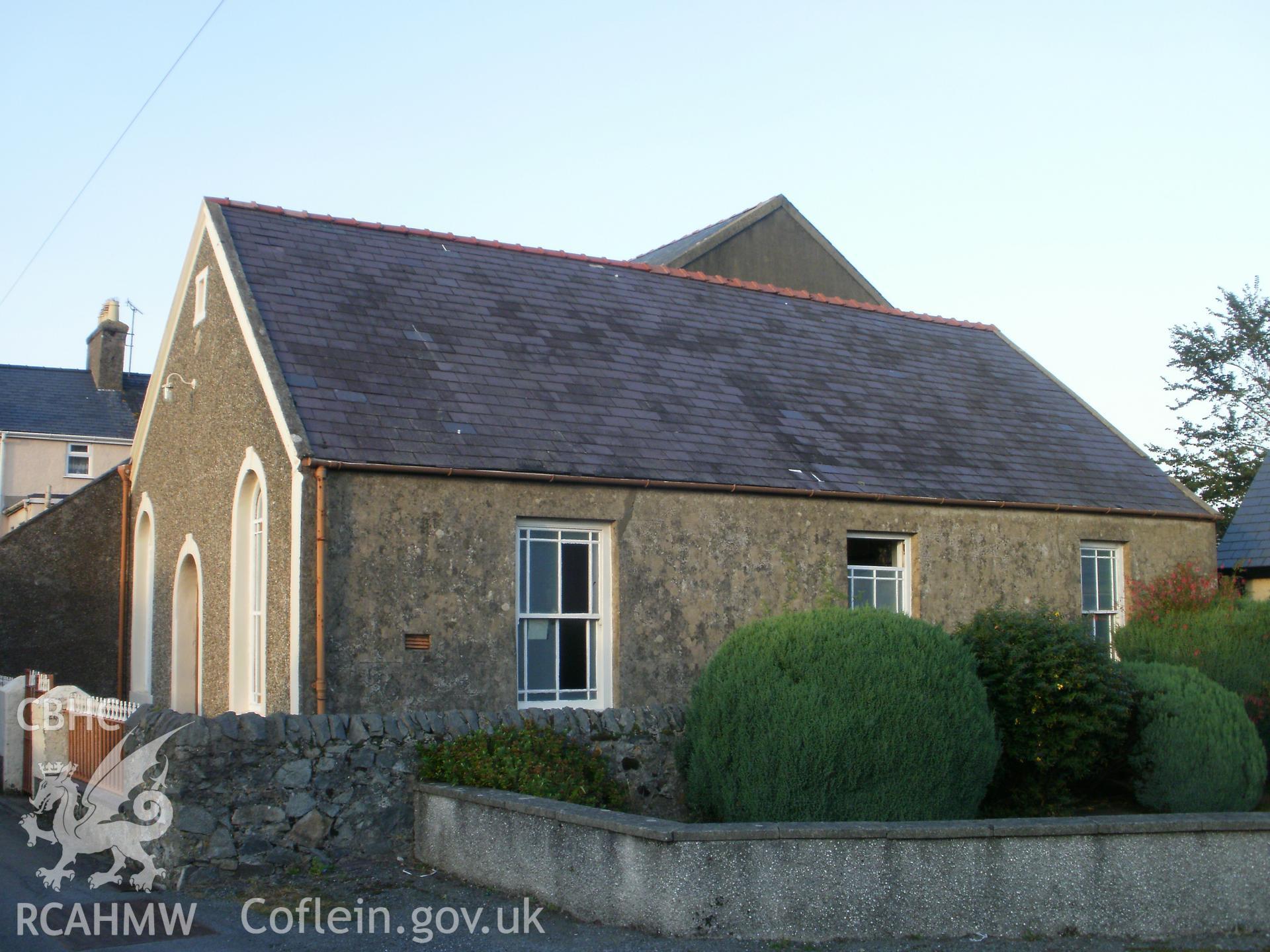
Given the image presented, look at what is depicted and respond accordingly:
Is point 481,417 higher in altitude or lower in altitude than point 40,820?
higher

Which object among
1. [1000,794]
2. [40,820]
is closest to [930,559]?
[1000,794]

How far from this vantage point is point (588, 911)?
8.23 metres

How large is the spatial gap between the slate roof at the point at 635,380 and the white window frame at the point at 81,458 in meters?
22.5

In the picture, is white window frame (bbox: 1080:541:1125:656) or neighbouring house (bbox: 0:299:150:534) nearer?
white window frame (bbox: 1080:541:1125:656)

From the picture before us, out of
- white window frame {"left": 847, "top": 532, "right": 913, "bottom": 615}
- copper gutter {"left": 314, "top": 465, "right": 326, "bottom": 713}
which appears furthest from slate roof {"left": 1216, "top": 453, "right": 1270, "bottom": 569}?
copper gutter {"left": 314, "top": 465, "right": 326, "bottom": 713}

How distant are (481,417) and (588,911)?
6.66 m

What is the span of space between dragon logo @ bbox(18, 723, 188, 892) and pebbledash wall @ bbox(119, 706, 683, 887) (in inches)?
5.4

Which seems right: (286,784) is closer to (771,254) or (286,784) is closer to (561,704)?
(561,704)

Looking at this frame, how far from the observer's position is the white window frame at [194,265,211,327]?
15906 mm

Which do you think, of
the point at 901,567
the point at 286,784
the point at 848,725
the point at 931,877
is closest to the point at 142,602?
the point at 286,784

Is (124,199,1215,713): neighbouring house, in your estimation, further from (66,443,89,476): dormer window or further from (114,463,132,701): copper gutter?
(66,443,89,476): dormer window

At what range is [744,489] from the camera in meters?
14.4

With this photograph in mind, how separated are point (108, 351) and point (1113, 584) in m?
31.4

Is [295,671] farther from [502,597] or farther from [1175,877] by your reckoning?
[1175,877]
